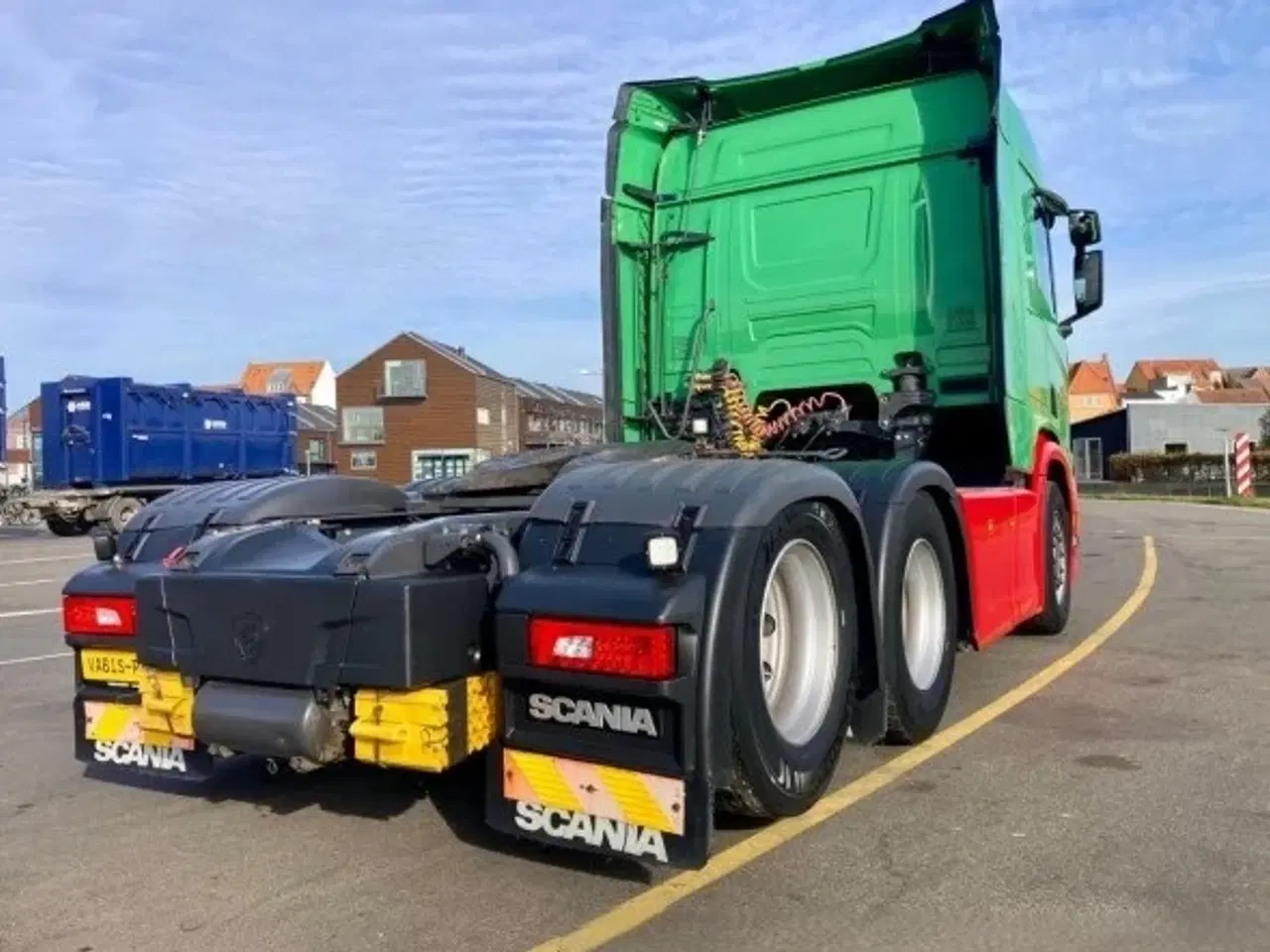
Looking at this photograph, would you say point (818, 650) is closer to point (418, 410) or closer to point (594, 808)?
point (594, 808)

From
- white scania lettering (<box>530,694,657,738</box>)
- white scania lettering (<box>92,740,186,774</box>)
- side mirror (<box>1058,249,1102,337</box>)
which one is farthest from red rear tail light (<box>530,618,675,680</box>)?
side mirror (<box>1058,249,1102,337</box>)

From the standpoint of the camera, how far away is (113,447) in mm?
26234

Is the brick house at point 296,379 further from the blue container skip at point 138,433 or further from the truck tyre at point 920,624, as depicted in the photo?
the truck tyre at point 920,624

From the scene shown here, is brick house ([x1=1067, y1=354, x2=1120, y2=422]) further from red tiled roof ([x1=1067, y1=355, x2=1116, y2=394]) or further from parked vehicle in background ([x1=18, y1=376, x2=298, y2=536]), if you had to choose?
parked vehicle in background ([x1=18, y1=376, x2=298, y2=536])

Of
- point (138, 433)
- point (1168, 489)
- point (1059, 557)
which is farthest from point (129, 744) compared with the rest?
point (1168, 489)

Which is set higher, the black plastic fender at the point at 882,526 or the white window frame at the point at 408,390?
the white window frame at the point at 408,390

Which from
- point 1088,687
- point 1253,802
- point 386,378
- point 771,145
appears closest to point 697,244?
point 771,145

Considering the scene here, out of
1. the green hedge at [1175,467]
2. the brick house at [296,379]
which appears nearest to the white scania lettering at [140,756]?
the green hedge at [1175,467]

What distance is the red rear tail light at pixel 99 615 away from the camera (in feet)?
14.5

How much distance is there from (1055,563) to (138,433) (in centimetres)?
2320

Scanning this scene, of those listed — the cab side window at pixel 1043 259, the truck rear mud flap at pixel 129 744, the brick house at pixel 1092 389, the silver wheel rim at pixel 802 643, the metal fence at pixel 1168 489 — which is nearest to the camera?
the silver wheel rim at pixel 802 643

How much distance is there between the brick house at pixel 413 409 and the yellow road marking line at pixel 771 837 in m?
57.0

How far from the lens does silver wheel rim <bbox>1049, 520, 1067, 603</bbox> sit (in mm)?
7992

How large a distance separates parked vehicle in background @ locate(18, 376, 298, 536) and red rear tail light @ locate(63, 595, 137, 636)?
71.8ft
